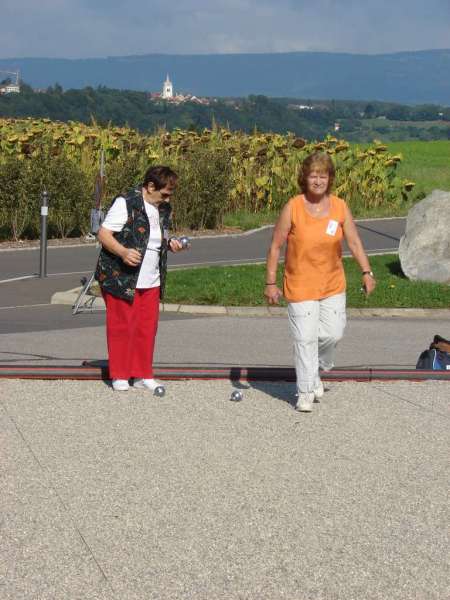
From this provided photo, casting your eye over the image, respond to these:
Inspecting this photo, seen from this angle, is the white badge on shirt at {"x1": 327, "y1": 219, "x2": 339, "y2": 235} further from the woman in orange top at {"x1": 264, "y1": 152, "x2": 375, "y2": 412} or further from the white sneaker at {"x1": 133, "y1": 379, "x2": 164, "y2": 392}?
the white sneaker at {"x1": 133, "y1": 379, "x2": 164, "y2": 392}

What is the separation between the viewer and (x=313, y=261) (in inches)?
346

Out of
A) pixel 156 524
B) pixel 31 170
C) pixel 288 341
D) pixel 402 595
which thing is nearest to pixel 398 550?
pixel 402 595

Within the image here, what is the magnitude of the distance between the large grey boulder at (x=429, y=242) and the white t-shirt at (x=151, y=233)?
9351 mm

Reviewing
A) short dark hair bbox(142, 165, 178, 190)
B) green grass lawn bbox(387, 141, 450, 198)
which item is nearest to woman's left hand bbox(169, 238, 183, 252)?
short dark hair bbox(142, 165, 178, 190)

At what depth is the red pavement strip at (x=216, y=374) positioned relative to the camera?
10.3m

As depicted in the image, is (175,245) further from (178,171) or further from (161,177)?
(178,171)

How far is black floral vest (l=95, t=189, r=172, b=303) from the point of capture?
9.14 meters

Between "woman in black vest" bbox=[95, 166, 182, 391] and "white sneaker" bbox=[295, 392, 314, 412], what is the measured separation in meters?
1.12

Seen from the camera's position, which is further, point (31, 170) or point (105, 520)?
point (31, 170)

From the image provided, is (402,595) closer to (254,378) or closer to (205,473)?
(205,473)

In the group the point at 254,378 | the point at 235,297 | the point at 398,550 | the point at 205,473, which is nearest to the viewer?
the point at 398,550

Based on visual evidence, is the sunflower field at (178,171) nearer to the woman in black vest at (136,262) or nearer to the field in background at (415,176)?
the field in background at (415,176)

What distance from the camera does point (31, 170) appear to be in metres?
24.9

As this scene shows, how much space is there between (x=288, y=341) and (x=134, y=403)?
4.67 meters
